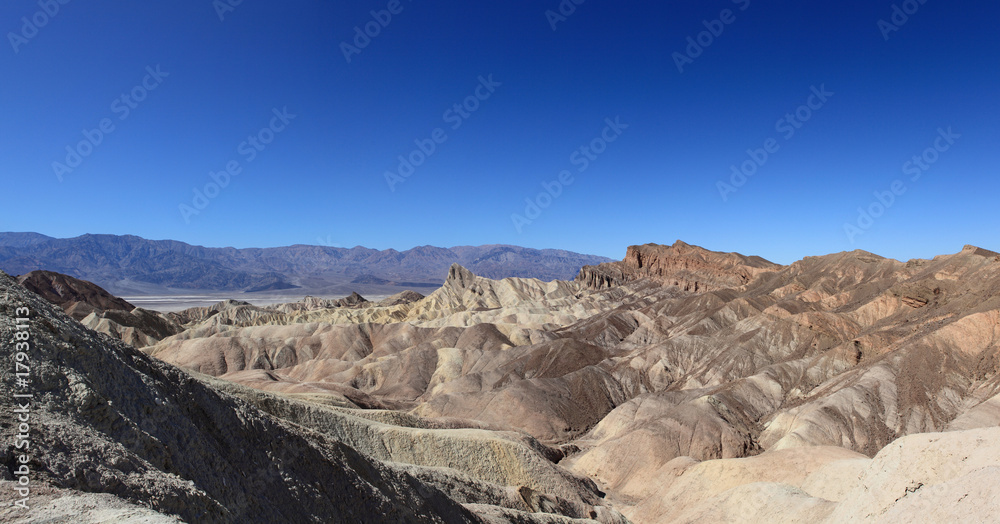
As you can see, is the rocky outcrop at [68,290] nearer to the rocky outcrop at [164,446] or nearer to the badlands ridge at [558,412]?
the badlands ridge at [558,412]

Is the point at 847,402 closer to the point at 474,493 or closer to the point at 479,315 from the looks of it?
the point at 474,493

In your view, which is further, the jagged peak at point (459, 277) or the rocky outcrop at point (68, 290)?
the jagged peak at point (459, 277)

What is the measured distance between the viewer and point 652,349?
53219 millimetres

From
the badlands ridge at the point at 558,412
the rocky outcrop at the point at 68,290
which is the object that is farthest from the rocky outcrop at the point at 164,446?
the rocky outcrop at the point at 68,290

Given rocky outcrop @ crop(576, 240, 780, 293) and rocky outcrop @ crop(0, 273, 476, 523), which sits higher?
rocky outcrop @ crop(576, 240, 780, 293)

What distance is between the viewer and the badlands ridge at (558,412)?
980 centimetres

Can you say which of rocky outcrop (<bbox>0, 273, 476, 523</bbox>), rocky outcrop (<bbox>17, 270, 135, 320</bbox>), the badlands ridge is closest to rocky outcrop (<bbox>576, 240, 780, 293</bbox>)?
the badlands ridge

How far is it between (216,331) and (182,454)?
233ft

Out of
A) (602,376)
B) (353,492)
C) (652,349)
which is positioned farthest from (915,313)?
(353,492)

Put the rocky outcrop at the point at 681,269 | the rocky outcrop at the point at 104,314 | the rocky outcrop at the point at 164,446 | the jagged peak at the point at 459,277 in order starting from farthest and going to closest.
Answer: the jagged peak at the point at 459,277, the rocky outcrop at the point at 681,269, the rocky outcrop at the point at 104,314, the rocky outcrop at the point at 164,446

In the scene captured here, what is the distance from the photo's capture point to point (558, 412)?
4366 centimetres

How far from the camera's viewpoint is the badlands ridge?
9797mm

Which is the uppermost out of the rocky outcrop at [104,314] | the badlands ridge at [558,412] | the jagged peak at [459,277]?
the jagged peak at [459,277]

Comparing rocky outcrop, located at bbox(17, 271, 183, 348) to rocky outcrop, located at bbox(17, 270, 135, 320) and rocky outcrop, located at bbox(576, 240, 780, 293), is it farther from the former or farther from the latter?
rocky outcrop, located at bbox(576, 240, 780, 293)
